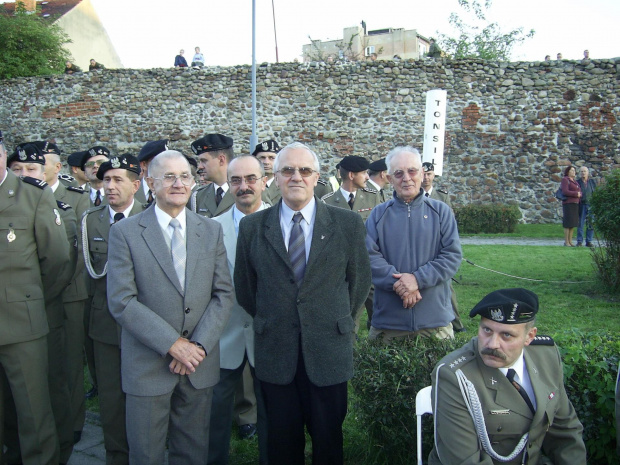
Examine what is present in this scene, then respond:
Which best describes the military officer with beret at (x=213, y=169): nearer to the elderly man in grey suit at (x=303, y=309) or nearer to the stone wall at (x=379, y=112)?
the elderly man in grey suit at (x=303, y=309)

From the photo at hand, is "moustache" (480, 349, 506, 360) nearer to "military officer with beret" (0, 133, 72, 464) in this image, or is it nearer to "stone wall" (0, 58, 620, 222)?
"military officer with beret" (0, 133, 72, 464)

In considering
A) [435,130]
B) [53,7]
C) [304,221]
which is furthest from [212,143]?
[53,7]

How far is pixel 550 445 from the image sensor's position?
2.78m

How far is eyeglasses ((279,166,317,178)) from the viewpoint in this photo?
3.26 m

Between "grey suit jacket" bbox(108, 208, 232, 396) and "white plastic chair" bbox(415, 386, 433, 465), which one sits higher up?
"grey suit jacket" bbox(108, 208, 232, 396)

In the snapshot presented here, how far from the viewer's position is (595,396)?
316 cm

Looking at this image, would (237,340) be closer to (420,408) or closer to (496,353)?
(420,408)

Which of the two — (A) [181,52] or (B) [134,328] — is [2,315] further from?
(A) [181,52]

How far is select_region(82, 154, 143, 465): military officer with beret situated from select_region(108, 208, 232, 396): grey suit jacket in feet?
2.75

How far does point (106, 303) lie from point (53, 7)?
35834 mm

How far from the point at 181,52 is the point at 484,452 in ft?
78.2

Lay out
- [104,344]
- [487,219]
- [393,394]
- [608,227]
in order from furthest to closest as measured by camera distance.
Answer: [487,219] → [608,227] → [104,344] → [393,394]

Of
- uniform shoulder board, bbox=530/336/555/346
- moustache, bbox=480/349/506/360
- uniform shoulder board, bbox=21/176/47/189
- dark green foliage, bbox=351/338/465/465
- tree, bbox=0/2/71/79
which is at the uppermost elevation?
tree, bbox=0/2/71/79

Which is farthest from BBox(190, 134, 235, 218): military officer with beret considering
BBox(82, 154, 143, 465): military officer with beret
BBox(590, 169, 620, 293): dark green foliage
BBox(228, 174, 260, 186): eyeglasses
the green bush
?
the green bush
